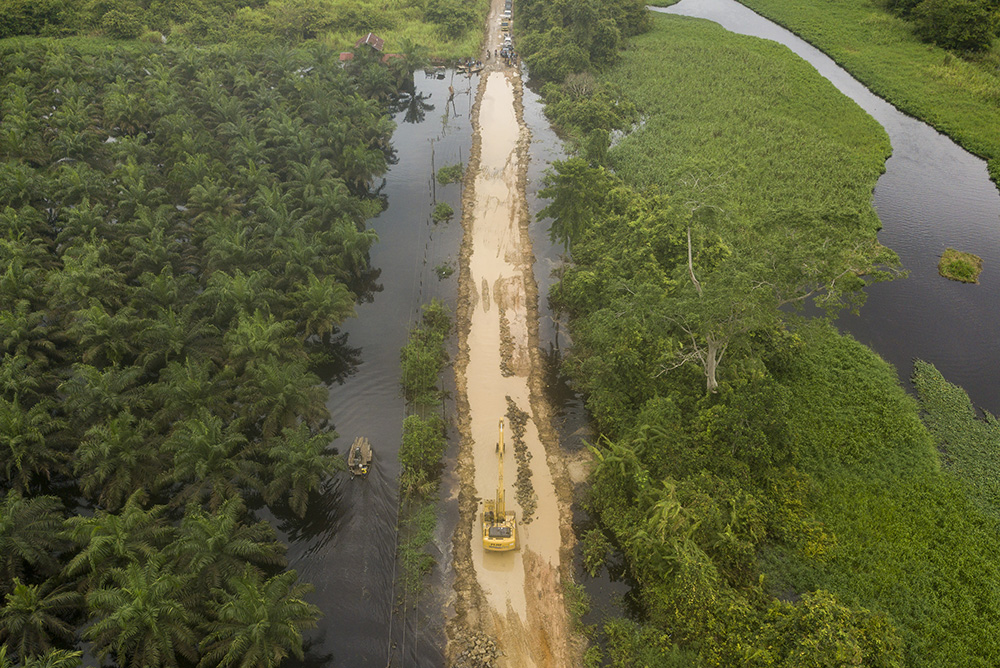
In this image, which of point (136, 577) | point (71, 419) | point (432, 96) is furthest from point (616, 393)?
point (432, 96)

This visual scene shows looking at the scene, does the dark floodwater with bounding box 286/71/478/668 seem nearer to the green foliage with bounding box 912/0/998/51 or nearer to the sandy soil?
the sandy soil

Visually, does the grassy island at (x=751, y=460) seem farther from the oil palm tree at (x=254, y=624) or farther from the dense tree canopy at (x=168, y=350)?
the dense tree canopy at (x=168, y=350)

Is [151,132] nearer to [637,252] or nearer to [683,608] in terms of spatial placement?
[637,252]

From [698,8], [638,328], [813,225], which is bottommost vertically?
[638,328]

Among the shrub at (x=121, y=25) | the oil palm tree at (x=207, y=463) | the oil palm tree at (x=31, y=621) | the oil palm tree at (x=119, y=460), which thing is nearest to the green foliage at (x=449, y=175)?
the oil palm tree at (x=207, y=463)

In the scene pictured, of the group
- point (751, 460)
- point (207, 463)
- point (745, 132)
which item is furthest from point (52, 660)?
point (745, 132)
